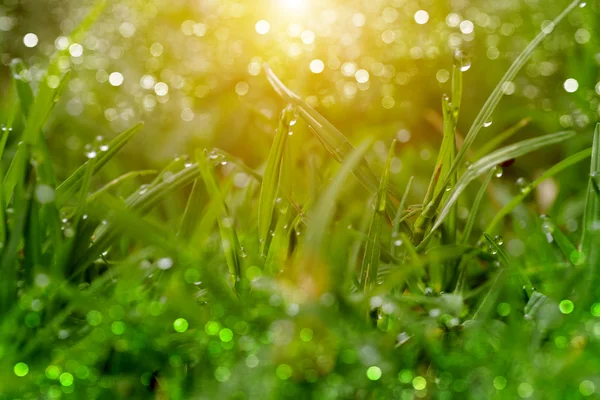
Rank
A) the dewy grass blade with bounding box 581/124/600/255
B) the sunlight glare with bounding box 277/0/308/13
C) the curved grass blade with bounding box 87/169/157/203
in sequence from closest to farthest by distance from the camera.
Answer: the dewy grass blade with bounding box 581/124/600/255 → the curved grass blade with bounding box 87/169/157/203 → the sunlight glare with bounding box 277/0/308/13

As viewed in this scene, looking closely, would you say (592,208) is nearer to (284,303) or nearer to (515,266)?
(515,266)

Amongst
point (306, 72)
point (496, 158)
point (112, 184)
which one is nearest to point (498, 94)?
point (496, 158)

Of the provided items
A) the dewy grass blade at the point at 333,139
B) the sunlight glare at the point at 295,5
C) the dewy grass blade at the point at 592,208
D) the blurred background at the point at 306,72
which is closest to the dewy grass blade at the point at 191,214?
the dewy grass blade at the point at 333,139

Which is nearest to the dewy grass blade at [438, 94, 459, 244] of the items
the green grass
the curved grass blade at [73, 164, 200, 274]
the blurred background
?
the green grass

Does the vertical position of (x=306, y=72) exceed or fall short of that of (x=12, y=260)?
it falls short

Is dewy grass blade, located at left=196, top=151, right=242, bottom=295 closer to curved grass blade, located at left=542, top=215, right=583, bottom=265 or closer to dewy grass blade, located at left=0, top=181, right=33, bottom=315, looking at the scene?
dewy grass blade, located at left=0, top=181, right=33, bottom=315

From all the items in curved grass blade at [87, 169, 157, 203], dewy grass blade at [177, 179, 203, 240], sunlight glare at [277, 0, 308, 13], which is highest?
curved grass blade at [87, 169, 157, 203]

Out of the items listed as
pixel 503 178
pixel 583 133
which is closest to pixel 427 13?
pixel 503 178
